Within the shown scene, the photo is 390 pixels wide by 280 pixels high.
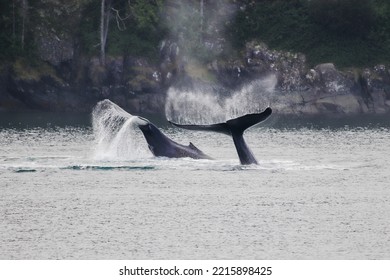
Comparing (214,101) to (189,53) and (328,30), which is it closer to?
(189,53)

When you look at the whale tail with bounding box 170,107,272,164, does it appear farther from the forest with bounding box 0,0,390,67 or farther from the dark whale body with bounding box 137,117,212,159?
the forest with bounding box 0,0,390,67

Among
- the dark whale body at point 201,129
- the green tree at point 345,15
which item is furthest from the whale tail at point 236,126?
the green tree at point 345,15

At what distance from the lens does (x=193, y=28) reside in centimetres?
10244

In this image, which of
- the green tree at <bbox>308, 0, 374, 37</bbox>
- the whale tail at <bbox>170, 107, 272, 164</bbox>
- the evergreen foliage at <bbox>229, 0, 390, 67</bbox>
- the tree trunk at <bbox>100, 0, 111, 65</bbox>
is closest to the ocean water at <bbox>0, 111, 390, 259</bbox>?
the whale tail at <bbox>170, 107, 272, 164</bbox>

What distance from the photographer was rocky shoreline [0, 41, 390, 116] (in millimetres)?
97375

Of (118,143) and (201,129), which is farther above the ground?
(201,129)

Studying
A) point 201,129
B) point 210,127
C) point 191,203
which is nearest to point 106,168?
point 201,129

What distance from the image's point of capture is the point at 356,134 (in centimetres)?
7544

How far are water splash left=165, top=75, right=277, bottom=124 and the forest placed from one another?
4280 millimetres

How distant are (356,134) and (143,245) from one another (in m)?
37.8

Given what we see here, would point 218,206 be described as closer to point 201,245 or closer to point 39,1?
point 201,245

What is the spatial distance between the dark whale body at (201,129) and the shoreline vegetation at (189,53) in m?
41.3

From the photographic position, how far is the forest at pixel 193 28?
101188 mm

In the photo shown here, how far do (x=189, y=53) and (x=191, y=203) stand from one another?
5509 centimetres
